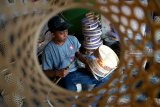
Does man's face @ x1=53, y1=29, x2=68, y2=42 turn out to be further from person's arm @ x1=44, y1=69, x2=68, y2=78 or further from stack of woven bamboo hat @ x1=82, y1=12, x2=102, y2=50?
stack of woven bamboo hat @ x1=82, y1=12, x2=102, y2=50

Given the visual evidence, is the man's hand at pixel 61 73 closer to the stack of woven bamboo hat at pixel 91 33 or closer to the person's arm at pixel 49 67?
the person's arm at pixel 49 67

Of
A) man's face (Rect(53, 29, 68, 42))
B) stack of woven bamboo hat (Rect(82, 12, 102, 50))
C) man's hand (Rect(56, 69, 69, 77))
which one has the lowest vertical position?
man's hand (Rect(56, 69, 69, 77))

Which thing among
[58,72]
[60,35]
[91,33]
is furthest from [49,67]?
[91,33]

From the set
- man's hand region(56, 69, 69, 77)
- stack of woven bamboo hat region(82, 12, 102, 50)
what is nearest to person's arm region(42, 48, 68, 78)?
man's hand region(56, 69, 69, 77)

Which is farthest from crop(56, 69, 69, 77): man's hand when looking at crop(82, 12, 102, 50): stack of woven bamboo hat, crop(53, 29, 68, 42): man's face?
crop(82, 12, 102, 50): stack of woven bamboo hat

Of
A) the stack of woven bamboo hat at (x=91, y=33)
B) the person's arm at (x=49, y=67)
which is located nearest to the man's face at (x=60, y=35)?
the person's arm at (x=49, y=67)

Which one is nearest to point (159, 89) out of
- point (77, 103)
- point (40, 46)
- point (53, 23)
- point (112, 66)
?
point (77, 103)

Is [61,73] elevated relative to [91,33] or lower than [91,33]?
lower

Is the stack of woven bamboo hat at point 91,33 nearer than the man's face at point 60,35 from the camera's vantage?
No

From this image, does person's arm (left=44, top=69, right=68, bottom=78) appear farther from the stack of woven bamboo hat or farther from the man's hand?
the stack of woven bamboo hat

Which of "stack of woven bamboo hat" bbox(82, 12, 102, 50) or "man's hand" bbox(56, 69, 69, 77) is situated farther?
"stack of woven bamboo hat" bbox(82, 12, 102, 50)

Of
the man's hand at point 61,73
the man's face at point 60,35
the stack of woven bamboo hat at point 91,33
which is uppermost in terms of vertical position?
the man's face at point 60,35

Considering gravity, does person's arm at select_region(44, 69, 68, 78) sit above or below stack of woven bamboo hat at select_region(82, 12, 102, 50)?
below

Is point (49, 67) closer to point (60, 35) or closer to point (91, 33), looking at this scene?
point (60, 35)
